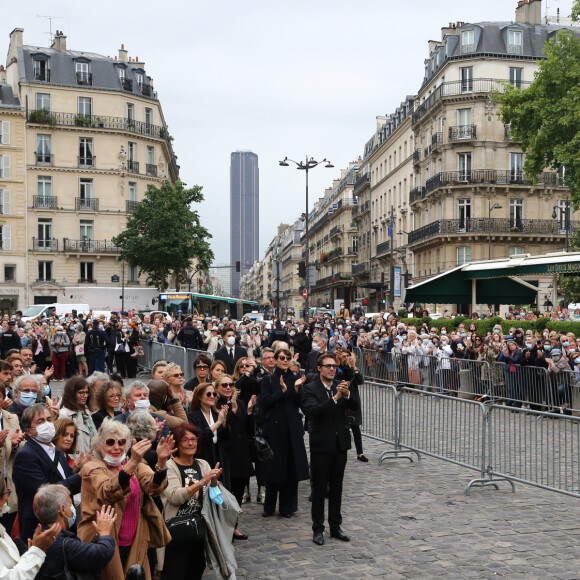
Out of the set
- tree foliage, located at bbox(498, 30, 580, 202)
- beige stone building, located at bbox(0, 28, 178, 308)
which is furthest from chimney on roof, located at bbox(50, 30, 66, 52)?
tree foliage, located at bbox(498, 30, 580, 202)

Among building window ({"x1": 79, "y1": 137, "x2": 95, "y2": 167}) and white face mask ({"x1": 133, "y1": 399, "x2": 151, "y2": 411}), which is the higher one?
building window ({"x1": 79, "y1": 137, "x2": 95, "y2": 167})

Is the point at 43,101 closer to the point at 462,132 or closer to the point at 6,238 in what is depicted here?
the point at 6,238

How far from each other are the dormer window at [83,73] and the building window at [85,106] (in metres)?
1.39

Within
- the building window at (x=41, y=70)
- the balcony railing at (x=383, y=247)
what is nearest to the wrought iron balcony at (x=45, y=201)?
the building window at (x=41, y=70)

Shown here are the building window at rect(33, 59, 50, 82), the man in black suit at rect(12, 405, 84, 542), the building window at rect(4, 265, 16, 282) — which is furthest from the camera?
the building window at rect(33, 59, 50, 82)

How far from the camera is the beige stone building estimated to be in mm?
55531

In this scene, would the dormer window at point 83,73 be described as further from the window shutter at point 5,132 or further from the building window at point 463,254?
the building window at point 463,254

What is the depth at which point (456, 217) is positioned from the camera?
168 feet

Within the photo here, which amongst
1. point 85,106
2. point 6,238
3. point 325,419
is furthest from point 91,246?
point 325,419

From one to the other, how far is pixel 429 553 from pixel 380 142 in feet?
228

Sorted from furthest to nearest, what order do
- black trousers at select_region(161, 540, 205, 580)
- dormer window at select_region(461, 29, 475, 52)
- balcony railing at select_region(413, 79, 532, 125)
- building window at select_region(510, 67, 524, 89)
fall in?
dormer window at select_region(461, 29, 475, 52) < building window at select_region(510, 67, 524, 89) < balcony railing at select_region(413, 79, 532, 125) < black trousers at select_region(161, 540, 205, 580)

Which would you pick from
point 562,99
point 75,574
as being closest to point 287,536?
point 75,574

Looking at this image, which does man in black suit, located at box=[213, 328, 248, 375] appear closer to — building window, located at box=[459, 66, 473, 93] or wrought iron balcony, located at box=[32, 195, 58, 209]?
building window, located at box=[459, 66, 473, 93]

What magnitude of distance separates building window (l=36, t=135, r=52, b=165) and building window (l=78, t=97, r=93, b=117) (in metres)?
3.23
